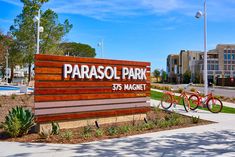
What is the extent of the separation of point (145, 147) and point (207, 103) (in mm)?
8201

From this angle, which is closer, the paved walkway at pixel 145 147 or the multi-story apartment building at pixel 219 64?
the paved walkway at pixel 145 147

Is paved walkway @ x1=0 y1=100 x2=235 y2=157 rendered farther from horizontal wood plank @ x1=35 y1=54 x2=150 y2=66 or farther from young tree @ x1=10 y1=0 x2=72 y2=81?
young tree @ x1=10 y1=0 x2=72 y2=81

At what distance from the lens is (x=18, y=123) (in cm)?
783

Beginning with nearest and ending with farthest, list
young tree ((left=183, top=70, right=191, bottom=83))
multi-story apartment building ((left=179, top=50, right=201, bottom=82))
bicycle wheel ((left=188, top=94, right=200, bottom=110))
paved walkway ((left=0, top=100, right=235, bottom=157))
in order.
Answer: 1. paved walkway ((left=0, top=100, right=235, bottom=157))
2. bicycle wheel ((left=188, top=94, right=200, bottom=110))
3. young tree ((left=183, top=70, right=191, bottom=83))
4. multi-story apartment building ((left=179, top=50, right=201, bottom=82))

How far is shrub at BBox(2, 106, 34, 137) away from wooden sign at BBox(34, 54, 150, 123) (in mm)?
380

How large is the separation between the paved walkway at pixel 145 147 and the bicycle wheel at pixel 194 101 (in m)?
5.87

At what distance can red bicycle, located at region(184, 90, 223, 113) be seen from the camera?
47.1ft

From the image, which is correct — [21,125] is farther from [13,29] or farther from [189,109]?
[13,29]

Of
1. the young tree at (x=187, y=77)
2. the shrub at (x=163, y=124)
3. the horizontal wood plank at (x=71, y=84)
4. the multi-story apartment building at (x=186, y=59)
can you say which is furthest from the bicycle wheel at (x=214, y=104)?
the multi-story apartment building at (x=186, y=59)

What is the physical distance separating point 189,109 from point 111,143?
781cm

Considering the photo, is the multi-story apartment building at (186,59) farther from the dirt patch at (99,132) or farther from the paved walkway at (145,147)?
the paved walkway at (145,147)

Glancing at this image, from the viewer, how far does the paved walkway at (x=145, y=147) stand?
6.51 meters

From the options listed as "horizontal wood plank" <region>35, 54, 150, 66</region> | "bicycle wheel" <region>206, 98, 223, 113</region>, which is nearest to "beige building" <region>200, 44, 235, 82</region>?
"bicycle wheel" <region>206, 98, 223, 113</region>

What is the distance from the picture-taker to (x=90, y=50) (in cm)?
8769
